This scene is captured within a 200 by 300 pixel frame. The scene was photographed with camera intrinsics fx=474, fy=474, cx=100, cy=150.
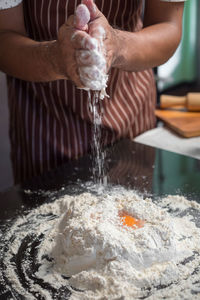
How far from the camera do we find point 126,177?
58.9 inches

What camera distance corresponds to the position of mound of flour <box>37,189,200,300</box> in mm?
1027

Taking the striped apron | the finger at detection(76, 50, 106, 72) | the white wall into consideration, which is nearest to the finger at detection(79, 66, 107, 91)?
the finger at detection(76, 50, 106, 72)

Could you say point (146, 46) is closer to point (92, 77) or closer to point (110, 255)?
point (92, 77)

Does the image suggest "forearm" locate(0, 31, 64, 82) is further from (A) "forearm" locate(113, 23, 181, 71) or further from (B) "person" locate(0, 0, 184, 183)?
(A) "forearm" locate(113, 23, 181, 71)

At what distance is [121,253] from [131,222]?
0.42 ft

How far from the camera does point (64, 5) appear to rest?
1502mm

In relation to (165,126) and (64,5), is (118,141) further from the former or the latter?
(64,5)

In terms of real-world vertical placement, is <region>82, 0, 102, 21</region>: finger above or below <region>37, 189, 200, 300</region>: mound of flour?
above

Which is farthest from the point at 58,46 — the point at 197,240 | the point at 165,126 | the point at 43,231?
the point at 165,126

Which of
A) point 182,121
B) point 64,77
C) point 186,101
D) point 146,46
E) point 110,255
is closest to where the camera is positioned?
point 110,255

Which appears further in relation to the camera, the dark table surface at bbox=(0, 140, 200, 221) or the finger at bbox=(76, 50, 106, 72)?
the dark table surface at bbox=(0, 140, 200, 221)

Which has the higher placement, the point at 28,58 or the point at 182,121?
the point at 28,58

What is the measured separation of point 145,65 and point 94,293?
77 cm

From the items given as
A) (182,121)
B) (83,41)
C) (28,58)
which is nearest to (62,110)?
(28,58)
